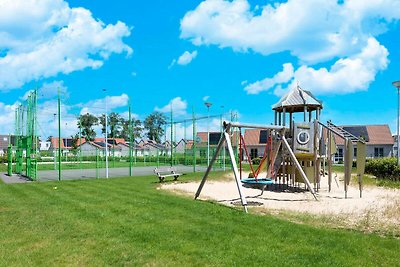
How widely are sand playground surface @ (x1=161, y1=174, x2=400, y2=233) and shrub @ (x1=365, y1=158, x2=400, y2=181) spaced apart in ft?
13.3

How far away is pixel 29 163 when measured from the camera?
851 inches

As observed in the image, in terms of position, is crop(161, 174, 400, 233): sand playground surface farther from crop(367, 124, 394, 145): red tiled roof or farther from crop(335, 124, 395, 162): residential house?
crop(367, 124, 394, 145): red tiled roof

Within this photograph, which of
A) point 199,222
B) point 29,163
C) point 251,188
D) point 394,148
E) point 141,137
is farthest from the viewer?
point 141,137

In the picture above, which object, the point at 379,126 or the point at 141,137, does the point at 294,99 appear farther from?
the point at 141,137

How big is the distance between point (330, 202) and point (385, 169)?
10.5m

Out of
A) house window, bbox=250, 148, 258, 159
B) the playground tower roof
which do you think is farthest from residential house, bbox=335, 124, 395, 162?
the playground tower roof

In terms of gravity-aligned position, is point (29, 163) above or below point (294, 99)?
below

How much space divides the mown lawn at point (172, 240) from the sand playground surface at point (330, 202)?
4.74ft

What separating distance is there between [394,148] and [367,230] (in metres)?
50.0

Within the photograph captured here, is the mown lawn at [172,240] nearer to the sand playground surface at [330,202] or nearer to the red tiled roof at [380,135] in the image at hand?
the sand playground surface at [330,202]

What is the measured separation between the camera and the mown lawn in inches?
212

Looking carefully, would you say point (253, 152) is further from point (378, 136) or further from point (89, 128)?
point (89, 128)

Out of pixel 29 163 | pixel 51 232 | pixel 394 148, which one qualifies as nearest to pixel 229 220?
pixel 51 232

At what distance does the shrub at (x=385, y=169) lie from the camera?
1889cm
